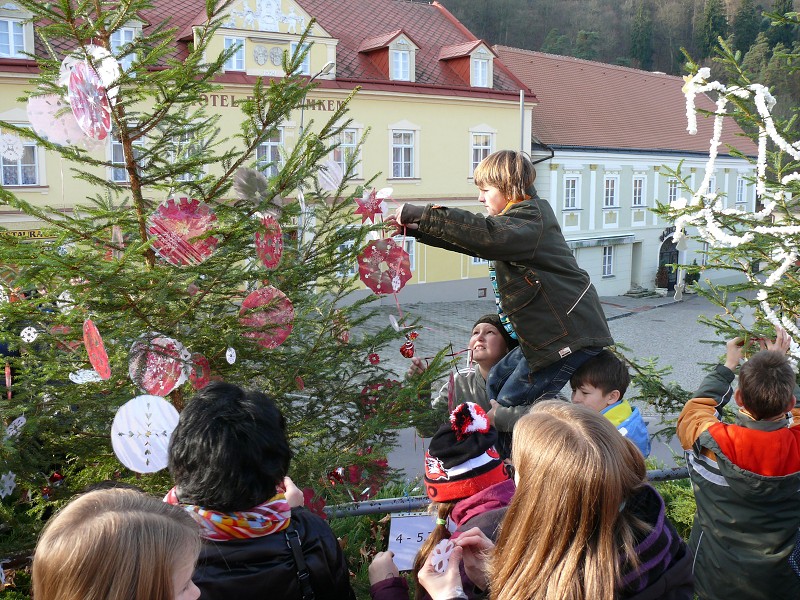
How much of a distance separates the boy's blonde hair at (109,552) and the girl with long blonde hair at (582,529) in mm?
649

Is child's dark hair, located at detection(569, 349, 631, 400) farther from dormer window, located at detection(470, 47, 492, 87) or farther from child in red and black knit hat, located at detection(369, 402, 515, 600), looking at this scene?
dormer window, located at detection(470, 47, 492, 87)

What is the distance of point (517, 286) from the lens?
3133 millimetres

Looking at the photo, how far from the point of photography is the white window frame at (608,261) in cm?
3020

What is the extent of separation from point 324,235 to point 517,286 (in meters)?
1.11

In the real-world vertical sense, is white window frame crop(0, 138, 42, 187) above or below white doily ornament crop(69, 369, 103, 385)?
above

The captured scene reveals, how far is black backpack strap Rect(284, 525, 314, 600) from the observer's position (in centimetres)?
196

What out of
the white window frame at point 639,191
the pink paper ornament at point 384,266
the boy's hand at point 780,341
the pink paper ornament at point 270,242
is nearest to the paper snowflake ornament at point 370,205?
the pink paper ornament at point 384,266

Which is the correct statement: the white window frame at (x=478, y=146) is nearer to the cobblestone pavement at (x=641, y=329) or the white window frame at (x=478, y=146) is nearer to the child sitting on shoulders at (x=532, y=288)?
the cobblestone pavement at (x=641, y=329)

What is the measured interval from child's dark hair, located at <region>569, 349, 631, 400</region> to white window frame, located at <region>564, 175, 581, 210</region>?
2519 cm

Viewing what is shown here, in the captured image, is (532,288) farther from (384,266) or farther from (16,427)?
(16,427)

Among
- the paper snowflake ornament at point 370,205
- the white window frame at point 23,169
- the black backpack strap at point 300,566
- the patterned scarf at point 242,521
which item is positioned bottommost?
the black backpack strap at point 300,566

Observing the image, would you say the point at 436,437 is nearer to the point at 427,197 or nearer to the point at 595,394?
the point at 595,394

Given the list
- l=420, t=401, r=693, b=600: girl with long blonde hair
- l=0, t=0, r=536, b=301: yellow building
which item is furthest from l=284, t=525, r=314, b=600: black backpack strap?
l=0, t=0, r=536, b=301: yellow building

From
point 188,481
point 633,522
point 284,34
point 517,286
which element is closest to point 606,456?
point 633,522
